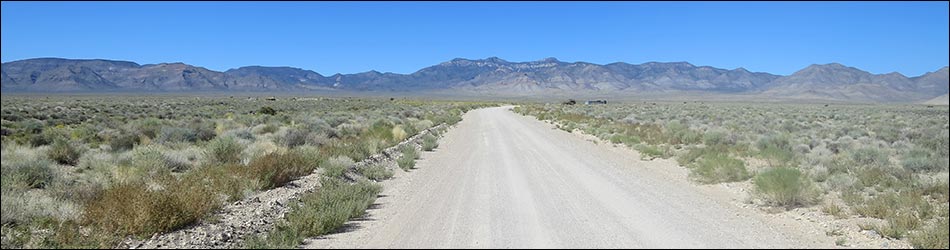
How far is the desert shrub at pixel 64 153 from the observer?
42.3 feet

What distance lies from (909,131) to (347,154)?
2013 centimetres

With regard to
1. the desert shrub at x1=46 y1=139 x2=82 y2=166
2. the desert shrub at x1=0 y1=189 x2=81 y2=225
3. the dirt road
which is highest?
the desert shrub at x1=46 y1=139 x2=82 y2=166

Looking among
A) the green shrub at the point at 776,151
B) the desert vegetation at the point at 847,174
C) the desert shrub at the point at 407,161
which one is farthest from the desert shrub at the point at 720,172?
the desert shrub at the point at 407,161

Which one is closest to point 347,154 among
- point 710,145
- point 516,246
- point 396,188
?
point 396,188

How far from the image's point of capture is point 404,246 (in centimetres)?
663

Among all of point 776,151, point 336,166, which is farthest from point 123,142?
point 776,151

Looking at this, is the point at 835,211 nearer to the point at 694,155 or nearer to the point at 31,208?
the point at 694,155

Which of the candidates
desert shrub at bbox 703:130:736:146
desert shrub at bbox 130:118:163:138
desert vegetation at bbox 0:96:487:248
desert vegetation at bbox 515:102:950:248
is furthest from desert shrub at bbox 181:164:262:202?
desert shrub at bbox 703:130:736:146

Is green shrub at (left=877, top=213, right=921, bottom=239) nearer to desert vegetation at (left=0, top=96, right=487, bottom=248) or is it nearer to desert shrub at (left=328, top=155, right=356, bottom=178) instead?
desert vegetation at (left=0, top=96, right=487, bottom=248)

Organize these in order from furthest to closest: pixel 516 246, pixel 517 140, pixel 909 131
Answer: pixel 517 140 → pixel 909 131 → pixel 516 246

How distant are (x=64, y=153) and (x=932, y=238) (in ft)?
55.0

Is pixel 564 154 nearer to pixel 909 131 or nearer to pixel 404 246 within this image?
pixel 404 246

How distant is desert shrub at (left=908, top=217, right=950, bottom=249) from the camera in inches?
251

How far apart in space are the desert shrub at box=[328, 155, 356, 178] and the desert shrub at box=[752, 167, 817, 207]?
28.1 feet
